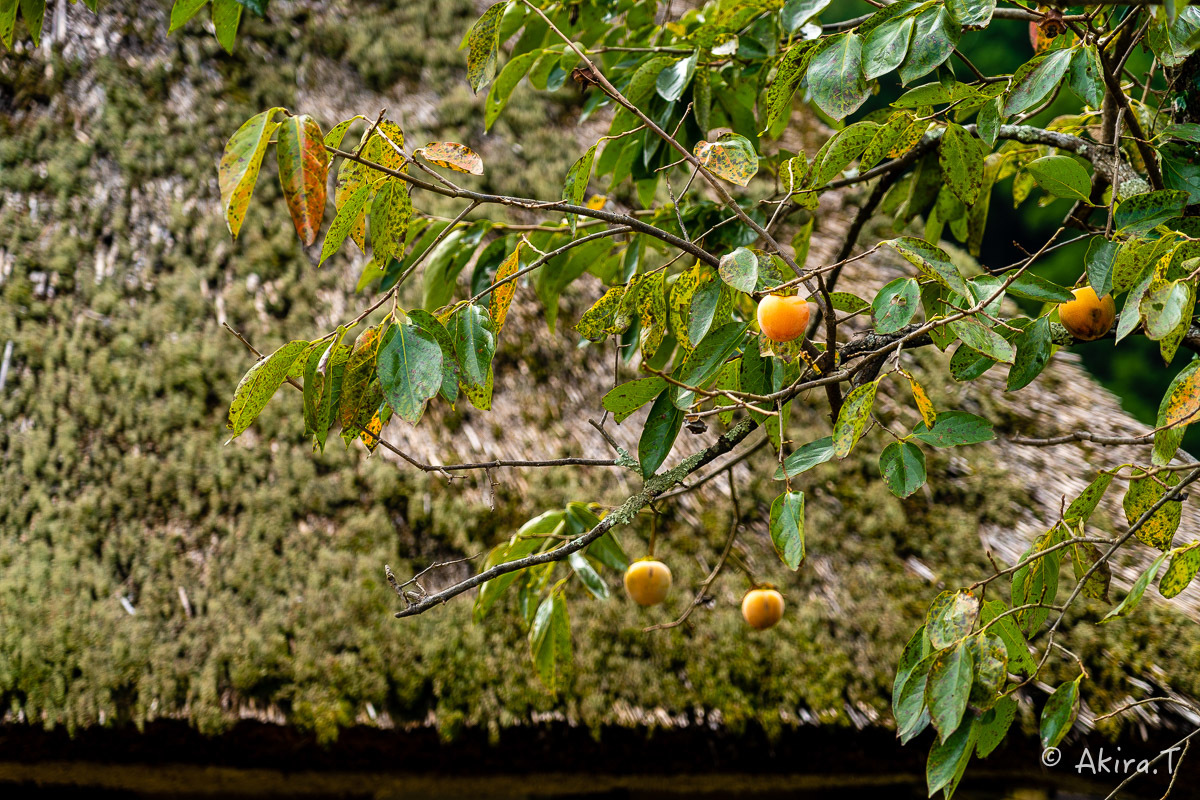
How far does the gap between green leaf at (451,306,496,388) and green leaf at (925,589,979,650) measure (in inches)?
17.2

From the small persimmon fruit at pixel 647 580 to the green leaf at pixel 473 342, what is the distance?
20.9 inches

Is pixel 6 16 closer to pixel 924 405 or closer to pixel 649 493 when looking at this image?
pixel 649 493

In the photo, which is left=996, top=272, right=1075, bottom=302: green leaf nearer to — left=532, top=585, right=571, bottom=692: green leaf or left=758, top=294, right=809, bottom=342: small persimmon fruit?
left=758, top=294, right=809, bottom=342: small persimmon fruit

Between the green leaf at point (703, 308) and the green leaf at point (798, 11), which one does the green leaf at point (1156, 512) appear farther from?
the green leaf at point (798, 11)

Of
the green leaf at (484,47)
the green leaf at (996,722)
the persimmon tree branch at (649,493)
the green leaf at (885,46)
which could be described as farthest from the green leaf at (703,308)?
the green leaf at (996,722)

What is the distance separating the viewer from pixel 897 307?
0.60 m

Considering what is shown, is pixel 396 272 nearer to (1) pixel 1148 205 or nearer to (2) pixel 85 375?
(1) pixel 1148 205

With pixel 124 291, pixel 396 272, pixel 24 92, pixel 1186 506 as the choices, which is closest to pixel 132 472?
pixel 124 291

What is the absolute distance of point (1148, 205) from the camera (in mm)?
684

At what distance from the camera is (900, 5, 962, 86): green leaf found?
23.8 inches

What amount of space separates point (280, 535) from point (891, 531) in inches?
56.9

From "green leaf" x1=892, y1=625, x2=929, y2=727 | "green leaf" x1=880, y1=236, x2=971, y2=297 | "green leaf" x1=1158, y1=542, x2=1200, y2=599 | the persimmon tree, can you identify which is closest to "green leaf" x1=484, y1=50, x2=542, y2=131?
the persimmon tree

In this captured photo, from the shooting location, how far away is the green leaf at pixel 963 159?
71 centimetres

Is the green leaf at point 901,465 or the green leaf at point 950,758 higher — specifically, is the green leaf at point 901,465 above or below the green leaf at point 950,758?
above
